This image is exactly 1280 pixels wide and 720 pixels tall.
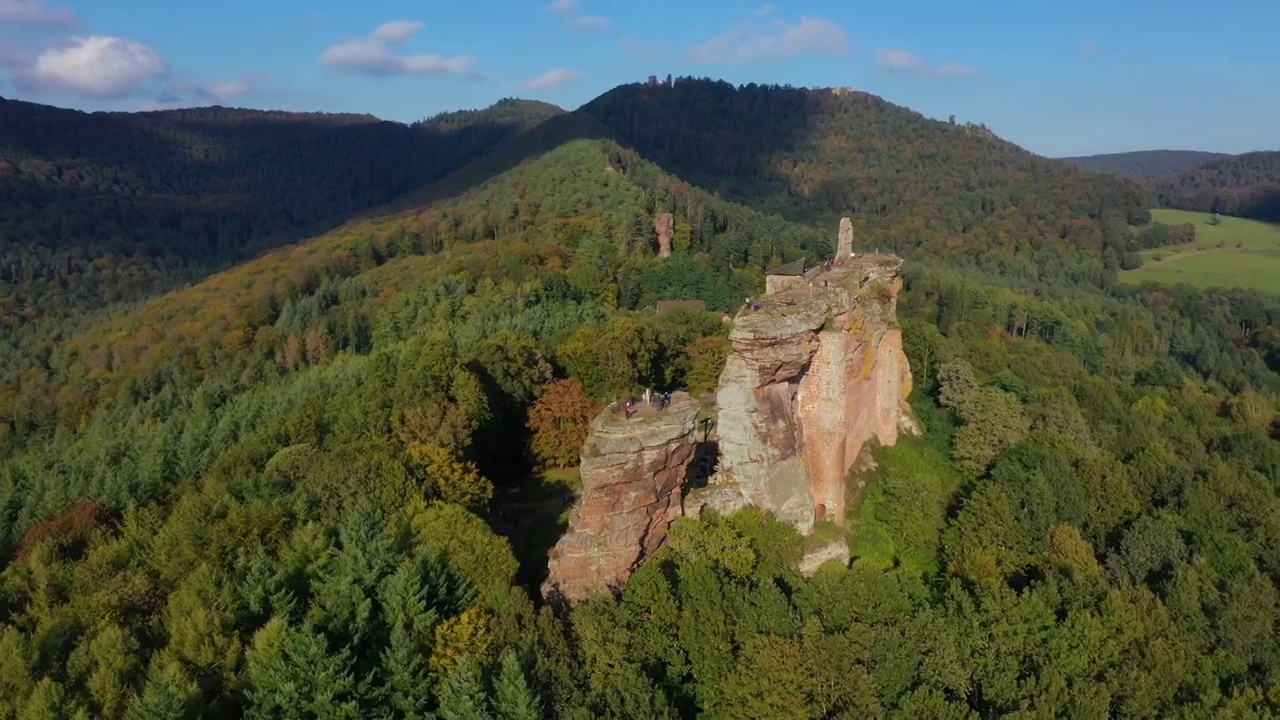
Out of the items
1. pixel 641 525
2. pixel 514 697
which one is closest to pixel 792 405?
pixel 641 525

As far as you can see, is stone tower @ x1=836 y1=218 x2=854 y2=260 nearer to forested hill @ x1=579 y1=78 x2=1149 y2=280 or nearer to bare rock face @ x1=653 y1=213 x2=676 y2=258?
bare rock face @ x1=653 y1=213 x2=676 y2=258

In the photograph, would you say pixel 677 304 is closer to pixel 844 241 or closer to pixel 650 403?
pixel 844 241

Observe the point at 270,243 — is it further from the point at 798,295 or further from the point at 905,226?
the point at 798,295

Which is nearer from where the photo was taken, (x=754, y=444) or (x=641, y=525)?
(x=641, y=525)

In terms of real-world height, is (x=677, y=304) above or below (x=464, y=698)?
above

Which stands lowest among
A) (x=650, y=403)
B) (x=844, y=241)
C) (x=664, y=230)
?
(x=650, y=403)

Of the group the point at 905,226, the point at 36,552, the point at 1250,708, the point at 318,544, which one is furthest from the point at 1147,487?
the point at 905,226
